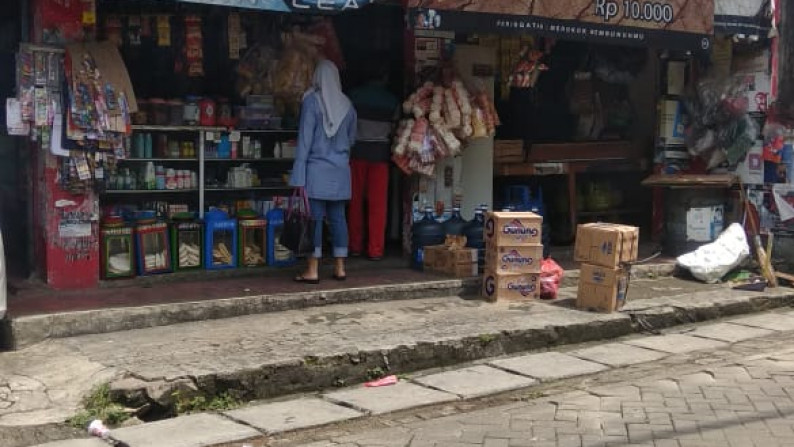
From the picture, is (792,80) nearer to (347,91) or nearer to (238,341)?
(347,91)

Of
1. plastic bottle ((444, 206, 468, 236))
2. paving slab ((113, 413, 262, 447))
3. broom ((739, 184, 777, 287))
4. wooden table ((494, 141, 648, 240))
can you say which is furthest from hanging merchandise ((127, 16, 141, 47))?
broom ((739, 184, 777, 287))

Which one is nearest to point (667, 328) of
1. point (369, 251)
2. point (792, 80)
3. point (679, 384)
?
point (679, 384)

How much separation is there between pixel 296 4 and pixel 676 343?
177 inches

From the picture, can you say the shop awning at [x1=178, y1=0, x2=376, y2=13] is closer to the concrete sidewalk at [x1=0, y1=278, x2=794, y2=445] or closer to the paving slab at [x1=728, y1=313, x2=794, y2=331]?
the concrete sidewalk at [x1=0, y1=278, x2=794, y2=445]

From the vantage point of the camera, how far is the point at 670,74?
11.7 metres

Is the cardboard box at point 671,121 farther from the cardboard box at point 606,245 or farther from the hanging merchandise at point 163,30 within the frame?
the hanging merchandise at point 163,30

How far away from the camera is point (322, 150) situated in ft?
28.7

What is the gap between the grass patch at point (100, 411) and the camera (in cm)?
584

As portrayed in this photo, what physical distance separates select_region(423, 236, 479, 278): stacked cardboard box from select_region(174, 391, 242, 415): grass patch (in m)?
3.60

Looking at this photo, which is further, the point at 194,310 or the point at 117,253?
the point at 117,253

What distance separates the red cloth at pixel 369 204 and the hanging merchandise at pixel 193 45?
1.90 meters

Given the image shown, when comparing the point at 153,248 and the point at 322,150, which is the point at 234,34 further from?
the point at 153,248

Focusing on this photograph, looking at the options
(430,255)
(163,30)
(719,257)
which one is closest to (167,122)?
(163,30)

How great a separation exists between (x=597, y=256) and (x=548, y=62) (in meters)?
4.00
